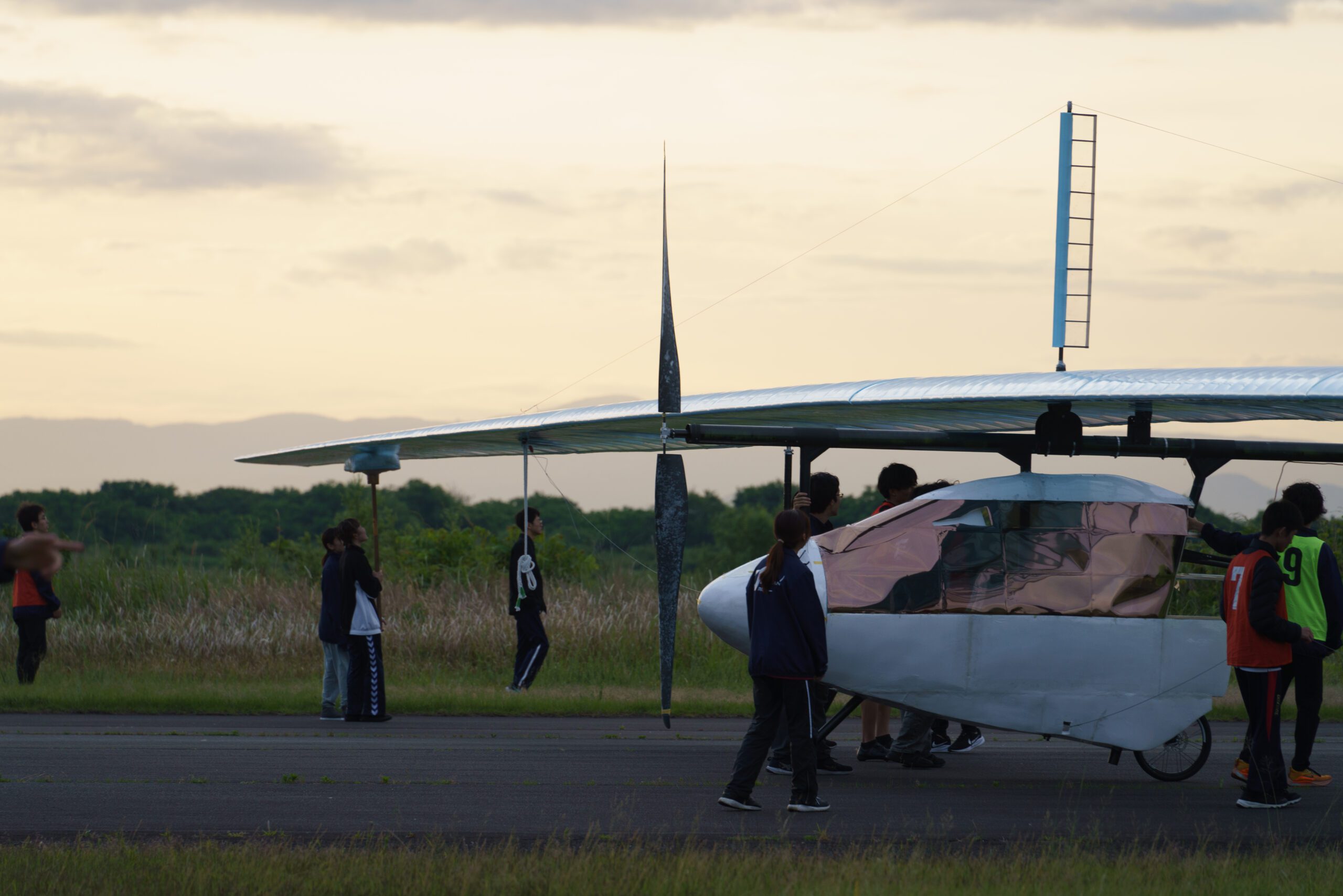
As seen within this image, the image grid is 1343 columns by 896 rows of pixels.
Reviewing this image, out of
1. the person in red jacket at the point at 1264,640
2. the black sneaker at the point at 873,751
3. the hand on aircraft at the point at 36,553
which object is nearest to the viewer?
the hand on aircraft at the point at 36,553

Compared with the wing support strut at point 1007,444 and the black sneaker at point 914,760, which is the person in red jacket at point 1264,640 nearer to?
the wing support strut at point 1007,444

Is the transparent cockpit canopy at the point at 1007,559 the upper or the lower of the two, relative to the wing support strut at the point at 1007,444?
lower

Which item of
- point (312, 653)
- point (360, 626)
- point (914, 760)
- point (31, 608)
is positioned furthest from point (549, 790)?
point (312, 653)

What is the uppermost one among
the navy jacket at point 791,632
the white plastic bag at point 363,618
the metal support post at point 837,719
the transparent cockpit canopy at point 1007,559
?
the transparent cockpit canopy at point 1007,559

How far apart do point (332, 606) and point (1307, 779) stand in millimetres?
8760

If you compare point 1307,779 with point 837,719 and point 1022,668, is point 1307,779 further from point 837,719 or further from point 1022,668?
point 837,719

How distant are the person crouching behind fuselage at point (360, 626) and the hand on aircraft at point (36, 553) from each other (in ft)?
30.0

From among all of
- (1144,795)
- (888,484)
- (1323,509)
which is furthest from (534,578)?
(1323,509)

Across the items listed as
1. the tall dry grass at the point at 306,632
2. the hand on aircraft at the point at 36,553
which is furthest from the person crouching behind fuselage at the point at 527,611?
the hand on aircraft at the point at 36,553

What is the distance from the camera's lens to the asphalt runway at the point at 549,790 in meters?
8.23

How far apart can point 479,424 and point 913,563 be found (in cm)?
572

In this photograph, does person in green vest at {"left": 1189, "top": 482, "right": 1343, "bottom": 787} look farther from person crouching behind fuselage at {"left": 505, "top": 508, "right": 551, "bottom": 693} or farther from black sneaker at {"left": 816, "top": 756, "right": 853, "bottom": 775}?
person crouching behind fuselage at {"left": 505, "top": 508, "right": 551, "bottom": 693}

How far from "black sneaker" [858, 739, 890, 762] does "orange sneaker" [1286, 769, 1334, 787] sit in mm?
3027

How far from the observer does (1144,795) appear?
9.85 metres
